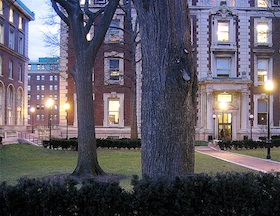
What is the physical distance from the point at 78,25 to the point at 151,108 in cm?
840

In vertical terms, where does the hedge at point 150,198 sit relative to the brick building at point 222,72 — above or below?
below

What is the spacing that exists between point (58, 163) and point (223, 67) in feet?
77.4

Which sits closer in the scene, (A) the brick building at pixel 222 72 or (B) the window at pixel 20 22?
(A) the brick building at pixel 222 72

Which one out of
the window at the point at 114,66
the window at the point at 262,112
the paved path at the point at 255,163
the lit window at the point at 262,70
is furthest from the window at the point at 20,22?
the paved path at the point at 255,163

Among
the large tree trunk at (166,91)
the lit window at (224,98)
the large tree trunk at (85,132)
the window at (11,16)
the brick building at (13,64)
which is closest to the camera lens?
the large tree trunk at (166,91)

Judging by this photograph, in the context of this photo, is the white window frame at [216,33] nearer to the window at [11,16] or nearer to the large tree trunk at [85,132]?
the large tree trunk at [85,132]

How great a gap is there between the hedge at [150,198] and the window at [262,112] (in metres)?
32.8

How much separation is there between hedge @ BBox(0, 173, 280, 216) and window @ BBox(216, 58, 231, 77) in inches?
1264

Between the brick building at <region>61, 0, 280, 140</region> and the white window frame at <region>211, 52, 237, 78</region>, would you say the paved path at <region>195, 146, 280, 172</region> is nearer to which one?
the brick building at <region>61, 0, 280, 140</region>

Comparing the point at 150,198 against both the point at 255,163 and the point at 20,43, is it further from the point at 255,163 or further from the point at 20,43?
the point at 20,43

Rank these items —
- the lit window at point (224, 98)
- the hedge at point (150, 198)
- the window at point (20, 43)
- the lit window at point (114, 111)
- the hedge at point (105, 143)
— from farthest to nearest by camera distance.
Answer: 1. the window at point (20, 43)
2. the lit window at point (114, 111)
3. the lit window at point (224, 98)
4. the hedge at point (105, 143)
5. the hedge at point (150, 198)

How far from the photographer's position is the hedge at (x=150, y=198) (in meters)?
4.89

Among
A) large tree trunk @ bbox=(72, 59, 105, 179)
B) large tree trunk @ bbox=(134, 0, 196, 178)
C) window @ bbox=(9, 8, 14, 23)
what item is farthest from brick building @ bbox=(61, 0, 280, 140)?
large tree trunk @ bbox=(134, 0, 196, 178)

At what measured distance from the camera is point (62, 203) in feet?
16.5
